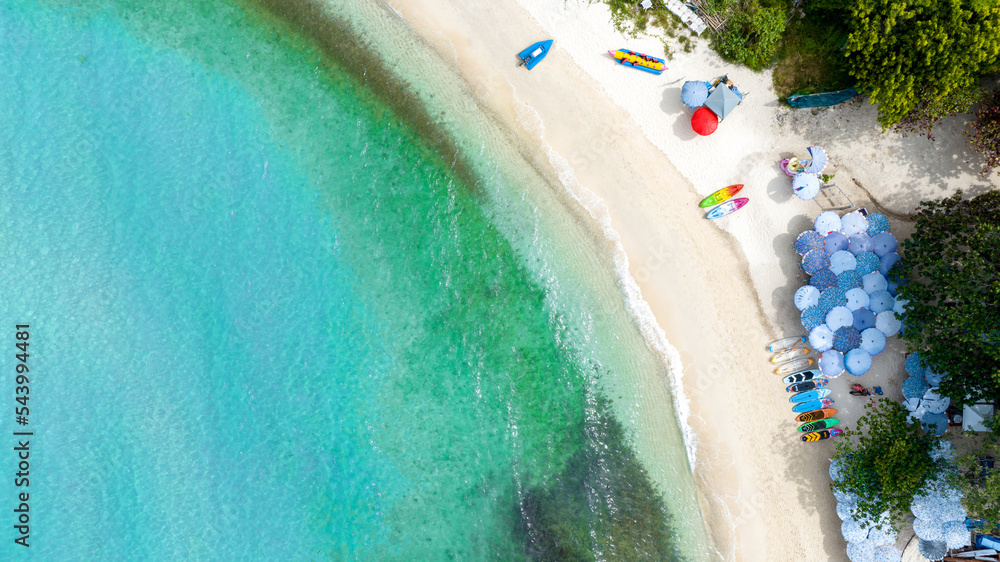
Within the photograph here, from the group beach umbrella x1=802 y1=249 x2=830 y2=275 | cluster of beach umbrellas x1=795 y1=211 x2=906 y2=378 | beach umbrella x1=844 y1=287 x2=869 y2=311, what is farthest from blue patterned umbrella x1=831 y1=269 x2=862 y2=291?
beach umbrella x1=802 y1=249 x2=830 y2=275

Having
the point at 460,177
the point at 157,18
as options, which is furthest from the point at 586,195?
the point at 157,18

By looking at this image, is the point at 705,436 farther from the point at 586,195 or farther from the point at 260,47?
the point at 260,47

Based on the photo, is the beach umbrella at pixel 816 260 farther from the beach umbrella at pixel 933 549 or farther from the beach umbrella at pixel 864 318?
the beach umbrella at pixel 933 549

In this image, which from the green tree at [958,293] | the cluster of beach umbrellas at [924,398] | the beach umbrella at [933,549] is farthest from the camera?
the beach umbrella at [933,549]

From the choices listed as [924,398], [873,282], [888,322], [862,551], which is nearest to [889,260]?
[873,282]

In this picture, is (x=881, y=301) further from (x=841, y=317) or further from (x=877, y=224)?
(x=877, y=224)

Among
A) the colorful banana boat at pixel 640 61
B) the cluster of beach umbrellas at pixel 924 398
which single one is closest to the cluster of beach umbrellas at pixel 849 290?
the cluster of beach umbrellas at pixel 924 398
